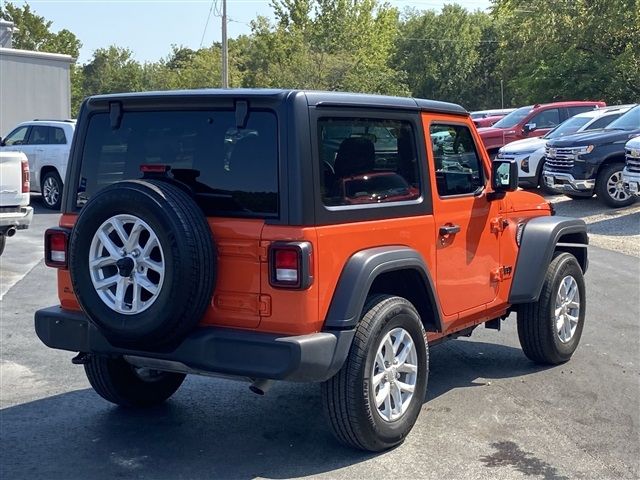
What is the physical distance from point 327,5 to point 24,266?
119ft

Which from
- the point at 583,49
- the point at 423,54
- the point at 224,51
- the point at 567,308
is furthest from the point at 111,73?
the point at 567,308

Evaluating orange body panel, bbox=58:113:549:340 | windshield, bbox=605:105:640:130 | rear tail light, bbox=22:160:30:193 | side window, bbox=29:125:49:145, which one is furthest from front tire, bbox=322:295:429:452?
side window, bbox=29:125:49:145

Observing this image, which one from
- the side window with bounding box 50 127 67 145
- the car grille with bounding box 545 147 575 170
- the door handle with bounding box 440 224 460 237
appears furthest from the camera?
the side window with bounding box 50 127 67 145

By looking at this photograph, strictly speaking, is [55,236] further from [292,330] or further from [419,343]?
[419,343]

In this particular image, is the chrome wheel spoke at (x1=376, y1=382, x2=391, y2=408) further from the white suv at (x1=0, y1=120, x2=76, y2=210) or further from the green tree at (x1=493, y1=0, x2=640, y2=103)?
the green tree at (x1=493, y1=0, x2=640, y2=103)

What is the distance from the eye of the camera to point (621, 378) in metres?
6.63

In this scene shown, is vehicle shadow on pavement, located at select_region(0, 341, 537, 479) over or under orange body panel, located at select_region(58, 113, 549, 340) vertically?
under

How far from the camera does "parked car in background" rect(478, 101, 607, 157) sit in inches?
876

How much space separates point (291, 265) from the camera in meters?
4.52

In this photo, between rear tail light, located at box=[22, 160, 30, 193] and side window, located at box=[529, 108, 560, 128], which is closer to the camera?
rear tail light, located at box=[22, 160, 30, 193]

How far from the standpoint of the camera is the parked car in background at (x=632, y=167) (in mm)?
15023

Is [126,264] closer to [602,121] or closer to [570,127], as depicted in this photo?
[602,121]

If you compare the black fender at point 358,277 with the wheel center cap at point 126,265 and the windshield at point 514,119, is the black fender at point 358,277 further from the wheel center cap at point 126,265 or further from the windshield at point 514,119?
the windshield at point 514,119

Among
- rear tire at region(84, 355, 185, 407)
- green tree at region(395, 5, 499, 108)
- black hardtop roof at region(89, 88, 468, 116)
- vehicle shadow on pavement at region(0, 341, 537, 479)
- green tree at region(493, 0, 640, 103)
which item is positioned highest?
green tree at region(395, 5, 499, 108)
